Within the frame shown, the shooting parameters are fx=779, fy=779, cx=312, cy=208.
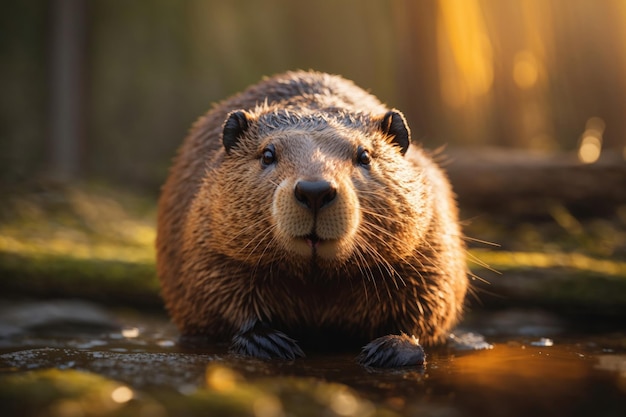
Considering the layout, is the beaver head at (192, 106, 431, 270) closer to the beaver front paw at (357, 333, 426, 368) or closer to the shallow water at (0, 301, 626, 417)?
the beaver front paw at (357, 333, 426, 368)

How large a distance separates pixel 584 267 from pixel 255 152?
371 cm

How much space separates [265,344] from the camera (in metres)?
5.23

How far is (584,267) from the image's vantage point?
743 cm

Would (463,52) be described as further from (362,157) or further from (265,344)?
(265,344)

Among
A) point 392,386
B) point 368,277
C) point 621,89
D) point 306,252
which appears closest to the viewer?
point 392,386

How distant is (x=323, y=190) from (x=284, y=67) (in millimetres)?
13132

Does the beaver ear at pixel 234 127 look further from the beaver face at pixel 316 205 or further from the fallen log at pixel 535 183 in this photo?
the fallen log at pixel 535 183

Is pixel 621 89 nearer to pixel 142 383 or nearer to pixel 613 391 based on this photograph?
pixel 613 391

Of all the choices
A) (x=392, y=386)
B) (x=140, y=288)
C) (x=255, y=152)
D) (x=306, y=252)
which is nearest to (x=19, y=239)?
(x=140, y=288)

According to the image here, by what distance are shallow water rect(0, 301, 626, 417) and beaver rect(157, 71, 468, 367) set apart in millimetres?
323

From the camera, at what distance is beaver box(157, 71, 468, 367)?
4.84 m

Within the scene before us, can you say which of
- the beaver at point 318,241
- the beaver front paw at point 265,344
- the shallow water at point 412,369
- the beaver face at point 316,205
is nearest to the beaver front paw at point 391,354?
the beaver at point 318,241

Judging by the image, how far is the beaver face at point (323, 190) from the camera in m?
4.64

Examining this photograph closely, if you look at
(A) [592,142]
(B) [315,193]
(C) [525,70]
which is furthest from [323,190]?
(C) [525,70]
